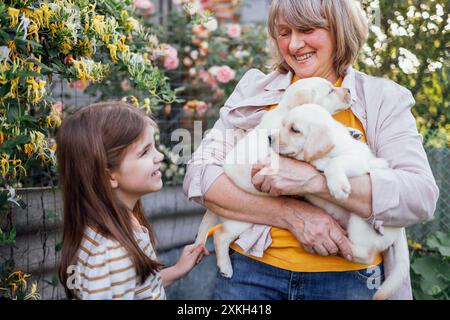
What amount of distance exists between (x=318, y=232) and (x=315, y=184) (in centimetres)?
18

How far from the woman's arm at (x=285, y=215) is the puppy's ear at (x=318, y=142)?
8.3 inches

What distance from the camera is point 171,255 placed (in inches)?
190

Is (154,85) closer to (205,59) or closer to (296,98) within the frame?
(296,98)

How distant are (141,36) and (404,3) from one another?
6.83 feet

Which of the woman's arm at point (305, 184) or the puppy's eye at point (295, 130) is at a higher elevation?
the puppy's eye at point (295, 130)


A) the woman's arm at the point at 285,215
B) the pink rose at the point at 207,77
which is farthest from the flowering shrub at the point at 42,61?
the pink rose at the point at 207,77

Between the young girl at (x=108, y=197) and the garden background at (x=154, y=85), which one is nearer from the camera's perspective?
the young girl at (x=108, y=197)

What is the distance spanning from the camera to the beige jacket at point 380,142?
220 cm

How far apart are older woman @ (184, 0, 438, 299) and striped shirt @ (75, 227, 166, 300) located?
20.1 inches

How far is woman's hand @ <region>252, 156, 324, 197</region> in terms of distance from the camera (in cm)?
225

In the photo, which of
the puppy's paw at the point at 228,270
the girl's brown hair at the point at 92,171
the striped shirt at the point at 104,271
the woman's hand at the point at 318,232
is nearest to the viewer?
the striped shirt at the point at 104,271

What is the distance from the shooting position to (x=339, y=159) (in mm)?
2221

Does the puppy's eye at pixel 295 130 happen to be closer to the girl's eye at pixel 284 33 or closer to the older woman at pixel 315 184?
the older woman at pixel 315 184

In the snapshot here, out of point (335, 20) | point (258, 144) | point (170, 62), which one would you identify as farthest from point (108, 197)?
point (170, 62)
